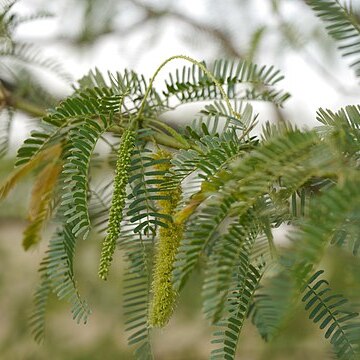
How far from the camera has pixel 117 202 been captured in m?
0.60

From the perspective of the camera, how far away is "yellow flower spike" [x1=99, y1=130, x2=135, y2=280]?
573 mm

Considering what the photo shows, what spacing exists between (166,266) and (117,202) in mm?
70

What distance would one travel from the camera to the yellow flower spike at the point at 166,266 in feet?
2.01

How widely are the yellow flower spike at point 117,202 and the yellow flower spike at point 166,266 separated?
4cm

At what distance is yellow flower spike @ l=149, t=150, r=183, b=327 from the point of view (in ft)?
2.01

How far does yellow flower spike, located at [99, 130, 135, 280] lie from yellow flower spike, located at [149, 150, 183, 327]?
0.04m

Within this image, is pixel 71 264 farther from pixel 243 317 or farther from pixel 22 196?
pixel 22 196

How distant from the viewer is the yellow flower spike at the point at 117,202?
57cm

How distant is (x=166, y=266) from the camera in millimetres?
614

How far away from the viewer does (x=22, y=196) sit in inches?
60.1

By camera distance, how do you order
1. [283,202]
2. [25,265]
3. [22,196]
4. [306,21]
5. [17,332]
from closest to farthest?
[283,202], [22,196], [306,21], [17,332], [25,265]

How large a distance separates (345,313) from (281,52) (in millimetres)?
1247

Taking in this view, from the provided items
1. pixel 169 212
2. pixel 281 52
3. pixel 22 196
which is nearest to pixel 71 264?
pixel 169 212

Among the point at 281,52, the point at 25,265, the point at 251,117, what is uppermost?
the point at 281,52
